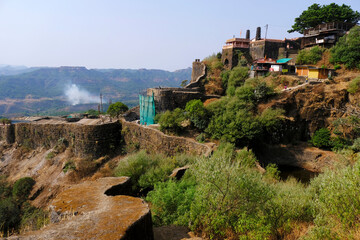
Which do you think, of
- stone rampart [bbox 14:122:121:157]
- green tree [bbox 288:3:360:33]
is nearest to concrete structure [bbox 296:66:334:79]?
green tree [bbox 288:3:360:33]

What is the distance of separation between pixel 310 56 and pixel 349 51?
157 inches

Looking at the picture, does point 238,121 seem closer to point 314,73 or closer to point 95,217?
point 314,73

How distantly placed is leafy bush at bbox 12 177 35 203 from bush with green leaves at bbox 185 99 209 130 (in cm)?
1378

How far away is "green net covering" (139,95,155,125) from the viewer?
22906 millimetres

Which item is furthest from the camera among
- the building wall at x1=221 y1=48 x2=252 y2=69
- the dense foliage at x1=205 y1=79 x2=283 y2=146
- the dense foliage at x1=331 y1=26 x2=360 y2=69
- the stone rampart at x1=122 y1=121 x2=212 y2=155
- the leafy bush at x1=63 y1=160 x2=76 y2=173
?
the building wall at x1=221 y1=48 x2=252 y2=69

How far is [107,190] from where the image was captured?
8.28 metres

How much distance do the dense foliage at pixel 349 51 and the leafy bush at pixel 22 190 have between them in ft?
107

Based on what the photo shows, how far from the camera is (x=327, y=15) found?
111 feet

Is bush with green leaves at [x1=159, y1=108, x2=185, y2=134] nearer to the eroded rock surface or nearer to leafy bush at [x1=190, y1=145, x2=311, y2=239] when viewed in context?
the eroded rock surface

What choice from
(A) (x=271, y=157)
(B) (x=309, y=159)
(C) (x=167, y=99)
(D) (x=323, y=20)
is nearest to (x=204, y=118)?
(C) (x=167, y=99)

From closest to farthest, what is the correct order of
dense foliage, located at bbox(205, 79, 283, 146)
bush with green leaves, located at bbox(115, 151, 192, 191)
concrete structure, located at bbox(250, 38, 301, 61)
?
1. bush with green leaves, located at bbox(115, 151, 192, 191)
2. dense foliage, located at bbox(205, 79, 283, 146)
3. concrete structure, located at bbox(250, 38, 301, 61)

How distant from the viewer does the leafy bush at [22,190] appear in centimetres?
1830

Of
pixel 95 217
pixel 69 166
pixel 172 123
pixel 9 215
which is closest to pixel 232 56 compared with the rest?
pixel 172 123

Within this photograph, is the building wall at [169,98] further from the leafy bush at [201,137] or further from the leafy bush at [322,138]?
the leafy bush at [322,138]
